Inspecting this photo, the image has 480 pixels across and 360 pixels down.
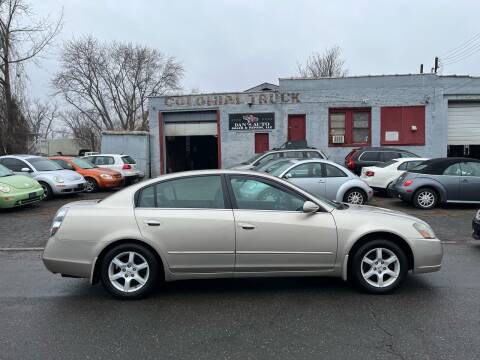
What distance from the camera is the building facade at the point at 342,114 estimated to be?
21094mm

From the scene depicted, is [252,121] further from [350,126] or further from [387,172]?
[387,172]

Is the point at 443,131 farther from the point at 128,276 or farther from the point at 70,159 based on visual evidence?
the point at 128,276

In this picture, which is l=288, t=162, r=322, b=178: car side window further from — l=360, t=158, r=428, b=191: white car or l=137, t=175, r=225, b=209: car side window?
l=137, t=175, r=225, b=209: car side window

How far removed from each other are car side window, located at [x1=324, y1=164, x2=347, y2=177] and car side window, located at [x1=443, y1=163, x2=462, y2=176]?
266 cm

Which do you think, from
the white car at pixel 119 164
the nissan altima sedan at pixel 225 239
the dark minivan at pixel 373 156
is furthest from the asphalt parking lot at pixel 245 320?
the white car at pixel 119 164

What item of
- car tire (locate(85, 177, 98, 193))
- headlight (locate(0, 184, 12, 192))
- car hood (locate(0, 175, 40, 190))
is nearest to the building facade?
car tire (locate(85, 177, 98, 193))

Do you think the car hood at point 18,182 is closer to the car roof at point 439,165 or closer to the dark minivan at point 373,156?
the car roof at point 439,165

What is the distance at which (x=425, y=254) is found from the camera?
4637 millimetres

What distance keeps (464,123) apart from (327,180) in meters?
14.7

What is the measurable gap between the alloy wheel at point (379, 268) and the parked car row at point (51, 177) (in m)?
9.31

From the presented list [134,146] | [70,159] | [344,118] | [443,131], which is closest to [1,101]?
[134,146]

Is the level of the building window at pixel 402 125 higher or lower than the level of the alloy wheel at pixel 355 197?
higher

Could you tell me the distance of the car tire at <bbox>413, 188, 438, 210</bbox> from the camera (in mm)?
10698

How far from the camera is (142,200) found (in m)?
4.65
